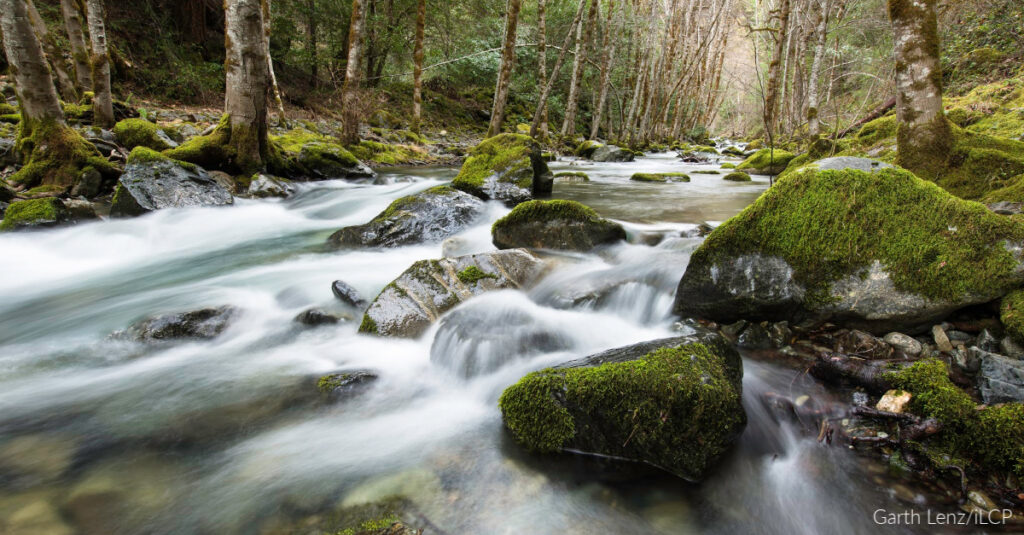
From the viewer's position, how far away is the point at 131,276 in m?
5.80

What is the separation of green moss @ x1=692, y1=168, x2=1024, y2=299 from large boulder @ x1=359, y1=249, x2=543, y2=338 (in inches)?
72.7

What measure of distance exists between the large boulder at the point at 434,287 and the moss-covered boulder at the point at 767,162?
9.76 meters

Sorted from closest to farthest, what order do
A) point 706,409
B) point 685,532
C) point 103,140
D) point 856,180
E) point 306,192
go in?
point 685,532
point 706,409
point 856,180
point 103,140
point 306,192

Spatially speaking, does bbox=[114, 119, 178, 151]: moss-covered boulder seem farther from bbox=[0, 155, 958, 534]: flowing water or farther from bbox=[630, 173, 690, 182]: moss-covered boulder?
bbox=[630, 173, 690, 182]: moss-covered boulder

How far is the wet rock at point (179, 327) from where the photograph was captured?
3994mm

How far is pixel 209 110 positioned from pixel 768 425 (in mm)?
17857

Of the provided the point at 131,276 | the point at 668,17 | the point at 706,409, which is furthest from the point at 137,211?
the point at 668,17

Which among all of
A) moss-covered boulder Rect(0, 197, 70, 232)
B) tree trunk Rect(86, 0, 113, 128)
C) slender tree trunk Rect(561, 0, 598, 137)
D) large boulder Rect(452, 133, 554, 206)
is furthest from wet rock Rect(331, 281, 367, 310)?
slender tree trunk Rect(561, 0, 598, 137)

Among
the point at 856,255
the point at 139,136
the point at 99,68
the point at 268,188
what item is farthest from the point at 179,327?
the point at 99,68

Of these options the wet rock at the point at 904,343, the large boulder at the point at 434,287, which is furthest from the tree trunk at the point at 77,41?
the wet rock at the point at 904,343

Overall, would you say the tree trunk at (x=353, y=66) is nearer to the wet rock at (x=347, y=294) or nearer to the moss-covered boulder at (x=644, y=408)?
the wet rock at (x=347, y=294)

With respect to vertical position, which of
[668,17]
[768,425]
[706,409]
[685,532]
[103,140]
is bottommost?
[685,532]

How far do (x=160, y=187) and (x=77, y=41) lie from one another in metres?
5.96

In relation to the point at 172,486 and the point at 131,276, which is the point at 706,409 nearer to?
the point at 172,486
